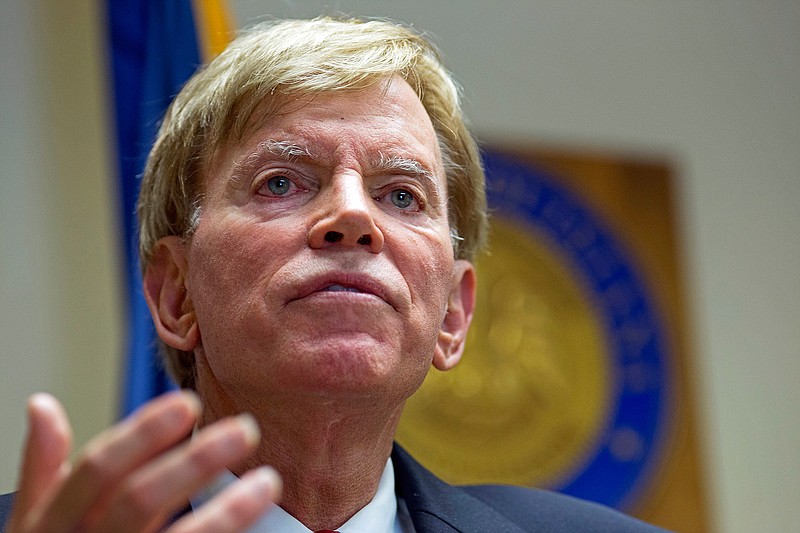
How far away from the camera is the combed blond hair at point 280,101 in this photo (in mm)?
1623

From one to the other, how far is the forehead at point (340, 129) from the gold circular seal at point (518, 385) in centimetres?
187

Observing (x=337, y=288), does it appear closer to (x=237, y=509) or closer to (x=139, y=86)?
(x=237, y=509)

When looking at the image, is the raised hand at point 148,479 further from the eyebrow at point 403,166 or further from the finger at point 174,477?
the eyebrow at point 403,166

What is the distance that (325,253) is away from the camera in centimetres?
144

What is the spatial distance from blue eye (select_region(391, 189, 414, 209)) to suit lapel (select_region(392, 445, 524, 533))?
497 mm

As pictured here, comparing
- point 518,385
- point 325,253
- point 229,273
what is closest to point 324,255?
point 325,253

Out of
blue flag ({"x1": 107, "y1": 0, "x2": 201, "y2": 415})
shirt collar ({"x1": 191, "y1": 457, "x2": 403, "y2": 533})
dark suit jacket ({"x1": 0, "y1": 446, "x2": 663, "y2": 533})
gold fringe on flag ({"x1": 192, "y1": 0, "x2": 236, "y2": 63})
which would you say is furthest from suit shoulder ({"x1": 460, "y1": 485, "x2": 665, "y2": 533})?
gold fringe on flag ({"x1": 192, "y1": 0, "x2": 236, "y2": 63})

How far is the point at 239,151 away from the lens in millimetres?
1620

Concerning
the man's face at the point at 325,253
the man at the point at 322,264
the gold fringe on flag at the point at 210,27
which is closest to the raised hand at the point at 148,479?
the man at the point at 322,264

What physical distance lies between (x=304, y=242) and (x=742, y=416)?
2.96 metres

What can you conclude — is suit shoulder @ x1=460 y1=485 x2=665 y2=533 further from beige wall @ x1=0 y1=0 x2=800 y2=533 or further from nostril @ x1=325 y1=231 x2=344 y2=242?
beige wall @ x1=0 y1=0 x2=800 y2=533

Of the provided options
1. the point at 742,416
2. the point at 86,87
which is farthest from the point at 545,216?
the point at 86,87

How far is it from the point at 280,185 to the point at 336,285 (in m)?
0.23

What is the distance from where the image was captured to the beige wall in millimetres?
A: 3125
